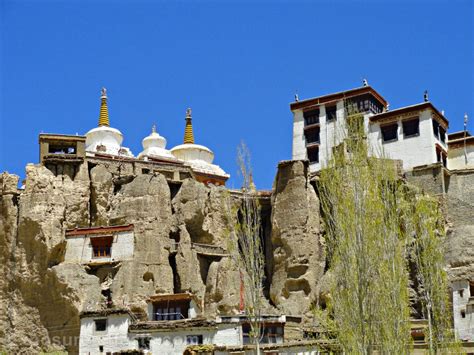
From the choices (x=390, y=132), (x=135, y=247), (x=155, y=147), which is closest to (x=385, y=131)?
(x=390, y=132)

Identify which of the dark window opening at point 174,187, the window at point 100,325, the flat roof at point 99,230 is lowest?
the window at point 100,325

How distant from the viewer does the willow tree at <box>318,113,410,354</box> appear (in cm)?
3003

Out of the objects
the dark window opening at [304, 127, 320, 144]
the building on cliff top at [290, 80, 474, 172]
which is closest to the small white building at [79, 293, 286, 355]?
the building on cliff top at [290, 80, 474, 172]

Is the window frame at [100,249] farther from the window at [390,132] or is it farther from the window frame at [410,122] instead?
the window frame at [410,122]

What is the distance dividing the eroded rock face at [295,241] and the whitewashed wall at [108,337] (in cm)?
1179

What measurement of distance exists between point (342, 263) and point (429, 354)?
608cm

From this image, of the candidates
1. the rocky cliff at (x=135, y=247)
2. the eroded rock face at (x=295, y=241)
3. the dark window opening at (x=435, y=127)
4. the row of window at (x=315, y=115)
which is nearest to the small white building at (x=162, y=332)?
the rocky cliff at (x=135, y=247)

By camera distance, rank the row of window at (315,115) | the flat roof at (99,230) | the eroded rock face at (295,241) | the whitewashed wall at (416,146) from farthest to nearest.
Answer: the row of window at (315,115) < the whitewashed wall at (416,146) < the eroded rock face at (295,241) < the flat roof at (99,230)

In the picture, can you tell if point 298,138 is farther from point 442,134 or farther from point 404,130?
point 442,134

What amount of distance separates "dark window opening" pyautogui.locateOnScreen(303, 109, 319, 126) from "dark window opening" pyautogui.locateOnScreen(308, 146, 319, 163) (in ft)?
7.03

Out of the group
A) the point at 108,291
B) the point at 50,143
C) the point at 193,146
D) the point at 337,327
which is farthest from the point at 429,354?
the point at 193,146

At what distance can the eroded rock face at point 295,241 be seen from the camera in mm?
51062

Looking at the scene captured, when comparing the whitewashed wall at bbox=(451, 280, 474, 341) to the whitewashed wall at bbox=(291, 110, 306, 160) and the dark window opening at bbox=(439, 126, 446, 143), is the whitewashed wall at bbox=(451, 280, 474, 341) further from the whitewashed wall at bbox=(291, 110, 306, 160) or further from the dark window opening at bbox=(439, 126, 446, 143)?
the whitewashed wall at bbox=(291, 110, 306, 160)

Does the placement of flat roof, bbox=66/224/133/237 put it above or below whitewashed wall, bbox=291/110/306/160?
below
